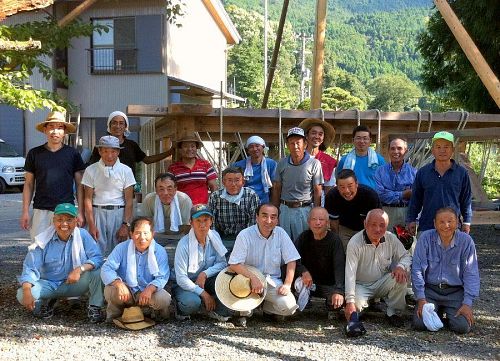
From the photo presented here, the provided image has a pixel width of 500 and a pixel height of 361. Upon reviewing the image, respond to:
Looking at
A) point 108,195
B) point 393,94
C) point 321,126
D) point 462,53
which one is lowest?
point 108,195

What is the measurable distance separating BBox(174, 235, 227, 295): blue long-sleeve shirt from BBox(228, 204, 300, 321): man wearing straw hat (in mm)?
195

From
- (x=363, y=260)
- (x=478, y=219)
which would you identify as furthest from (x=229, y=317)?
(x=478, y=219)

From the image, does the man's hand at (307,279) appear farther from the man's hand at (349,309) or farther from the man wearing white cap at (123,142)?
the man wearing white cap at (123,142)

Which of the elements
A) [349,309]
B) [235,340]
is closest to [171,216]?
[235,340]

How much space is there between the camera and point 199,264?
16.6 ft

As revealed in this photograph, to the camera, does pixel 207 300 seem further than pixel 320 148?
No

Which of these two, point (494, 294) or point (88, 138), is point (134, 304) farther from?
point (88, 138)

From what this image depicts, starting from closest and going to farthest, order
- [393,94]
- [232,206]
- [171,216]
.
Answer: [232,206] → [171,216] → [393,94]

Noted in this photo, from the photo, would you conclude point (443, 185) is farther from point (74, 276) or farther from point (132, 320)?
point (74, 276)

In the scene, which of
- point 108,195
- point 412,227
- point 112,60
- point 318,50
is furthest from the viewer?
point 112,60

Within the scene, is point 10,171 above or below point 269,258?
above

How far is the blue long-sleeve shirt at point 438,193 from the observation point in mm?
5020

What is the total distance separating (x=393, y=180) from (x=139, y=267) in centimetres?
236

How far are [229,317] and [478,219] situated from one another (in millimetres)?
3353
